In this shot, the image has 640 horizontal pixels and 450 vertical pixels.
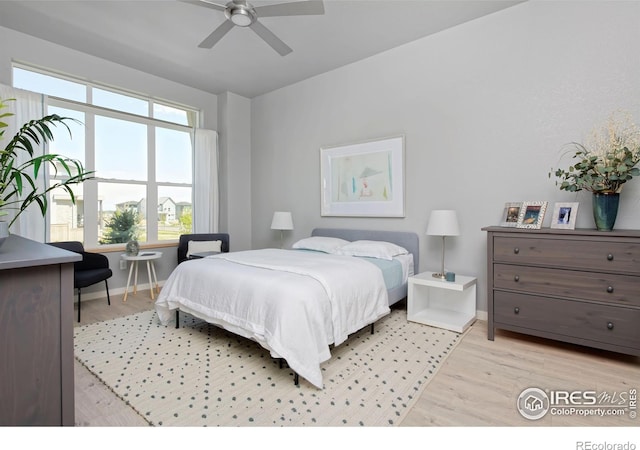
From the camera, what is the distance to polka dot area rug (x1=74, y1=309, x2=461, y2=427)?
1.74m

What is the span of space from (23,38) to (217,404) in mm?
4387

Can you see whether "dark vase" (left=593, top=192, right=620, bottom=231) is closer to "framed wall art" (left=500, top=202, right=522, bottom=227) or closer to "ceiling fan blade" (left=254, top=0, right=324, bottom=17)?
"framed wall art" (left=500, top=202, right=522, bottom=227)

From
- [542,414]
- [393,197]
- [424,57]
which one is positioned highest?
[424,57]

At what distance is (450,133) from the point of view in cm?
A: 338

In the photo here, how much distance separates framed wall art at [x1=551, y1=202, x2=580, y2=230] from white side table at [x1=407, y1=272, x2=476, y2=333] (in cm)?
87

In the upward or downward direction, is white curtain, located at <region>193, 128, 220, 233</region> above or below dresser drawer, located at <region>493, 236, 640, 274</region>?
above

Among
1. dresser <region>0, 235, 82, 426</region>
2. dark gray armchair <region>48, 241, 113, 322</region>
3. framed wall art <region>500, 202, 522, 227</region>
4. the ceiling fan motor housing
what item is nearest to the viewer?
dresser <region>0, 235, 82, 426</region>

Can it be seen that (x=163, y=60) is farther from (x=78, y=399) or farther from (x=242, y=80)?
(x=78, y=399)

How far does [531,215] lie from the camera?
8.73 ft

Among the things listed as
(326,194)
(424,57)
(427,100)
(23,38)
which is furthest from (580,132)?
(23,38)

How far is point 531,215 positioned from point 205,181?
430 centimetres

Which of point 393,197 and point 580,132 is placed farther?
point 393,197

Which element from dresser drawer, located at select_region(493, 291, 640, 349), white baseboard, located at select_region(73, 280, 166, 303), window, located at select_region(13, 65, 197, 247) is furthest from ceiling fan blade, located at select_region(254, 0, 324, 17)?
white baseboard, located at select_region(73, 280, 166, 303)

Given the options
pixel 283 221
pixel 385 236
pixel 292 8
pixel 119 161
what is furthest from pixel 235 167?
pixel 292 8
